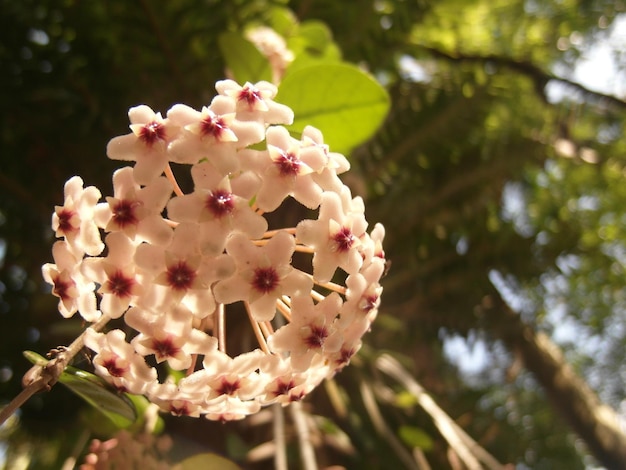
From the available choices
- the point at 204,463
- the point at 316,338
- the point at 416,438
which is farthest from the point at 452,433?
the point at 316,338

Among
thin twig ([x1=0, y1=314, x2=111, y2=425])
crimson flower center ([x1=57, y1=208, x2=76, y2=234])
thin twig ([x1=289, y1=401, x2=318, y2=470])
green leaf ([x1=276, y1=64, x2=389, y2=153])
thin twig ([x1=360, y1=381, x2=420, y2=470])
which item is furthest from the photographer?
thin twig ([x1=360, y1=381, x2=420, y2=470])

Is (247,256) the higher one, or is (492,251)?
(247,256)

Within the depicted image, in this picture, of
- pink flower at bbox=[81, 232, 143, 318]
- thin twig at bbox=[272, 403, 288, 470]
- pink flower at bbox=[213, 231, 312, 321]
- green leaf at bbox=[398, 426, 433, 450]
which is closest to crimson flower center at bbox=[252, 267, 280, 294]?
pink flower at bbox=[213, 231, 312, 321]

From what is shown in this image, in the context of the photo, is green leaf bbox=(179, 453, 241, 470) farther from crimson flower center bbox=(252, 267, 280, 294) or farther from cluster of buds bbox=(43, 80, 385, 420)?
crimson flower center bbox=(252, 267, 280, 294)

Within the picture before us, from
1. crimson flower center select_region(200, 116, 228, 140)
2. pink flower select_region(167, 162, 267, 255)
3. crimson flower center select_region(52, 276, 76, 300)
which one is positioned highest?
crimson flower center select_region(200, 116, 228, 140)

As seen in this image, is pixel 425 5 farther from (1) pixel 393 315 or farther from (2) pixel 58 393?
(2) pixel 58 393

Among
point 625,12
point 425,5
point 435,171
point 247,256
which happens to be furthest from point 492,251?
point 247,256
